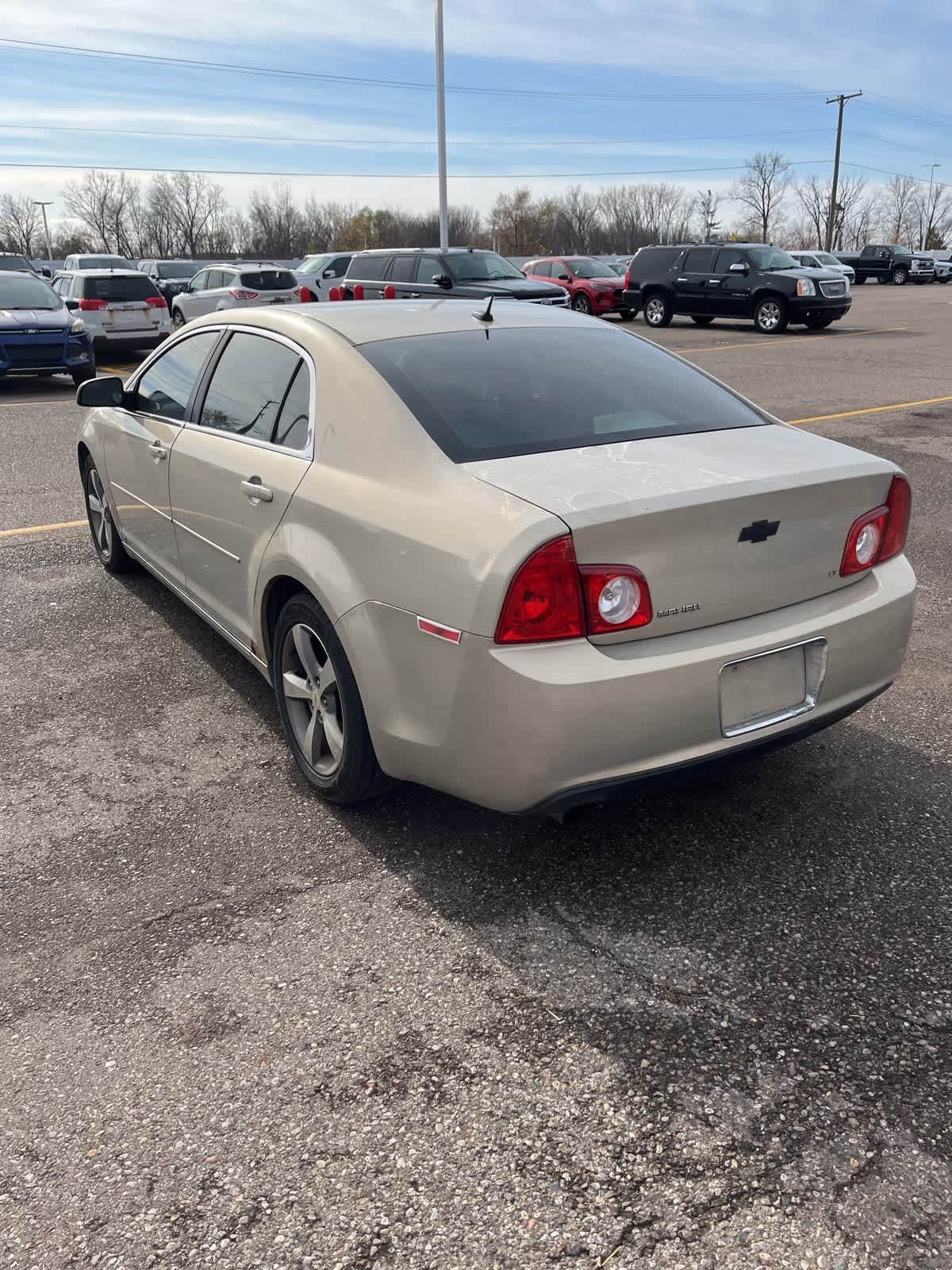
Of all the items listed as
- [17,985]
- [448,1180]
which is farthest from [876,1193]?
[17,985]

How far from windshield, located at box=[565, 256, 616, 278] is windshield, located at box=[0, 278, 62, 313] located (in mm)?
14013

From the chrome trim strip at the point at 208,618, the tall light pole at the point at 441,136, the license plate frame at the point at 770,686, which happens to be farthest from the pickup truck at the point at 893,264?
the license plate frame at the point at 770,686

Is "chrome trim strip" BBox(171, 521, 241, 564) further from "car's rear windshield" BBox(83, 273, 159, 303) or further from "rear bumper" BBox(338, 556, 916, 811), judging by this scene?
"car's rear windshield" BBox(83, 273, 159, 303)

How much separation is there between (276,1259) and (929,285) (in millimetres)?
52382

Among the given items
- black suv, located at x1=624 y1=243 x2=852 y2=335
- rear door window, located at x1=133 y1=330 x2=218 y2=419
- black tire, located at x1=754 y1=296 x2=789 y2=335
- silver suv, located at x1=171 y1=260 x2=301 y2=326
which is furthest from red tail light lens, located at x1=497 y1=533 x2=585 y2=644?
black tire, located at x1=754 y1=296 x2=789 y2=335

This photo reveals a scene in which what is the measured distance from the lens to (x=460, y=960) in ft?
8.82

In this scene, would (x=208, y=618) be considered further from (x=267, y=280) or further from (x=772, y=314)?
(x=772, y=314)

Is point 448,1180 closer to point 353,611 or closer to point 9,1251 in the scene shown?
point 9,1251

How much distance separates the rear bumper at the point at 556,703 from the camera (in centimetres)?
254

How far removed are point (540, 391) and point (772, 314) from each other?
20735 millimetres

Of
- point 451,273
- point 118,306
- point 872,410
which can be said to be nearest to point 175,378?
point 872,410

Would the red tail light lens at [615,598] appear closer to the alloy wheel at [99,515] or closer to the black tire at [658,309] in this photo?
the alloy wheel at [99,515]

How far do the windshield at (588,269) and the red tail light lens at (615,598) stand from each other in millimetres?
24258

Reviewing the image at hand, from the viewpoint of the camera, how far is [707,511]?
269cm
